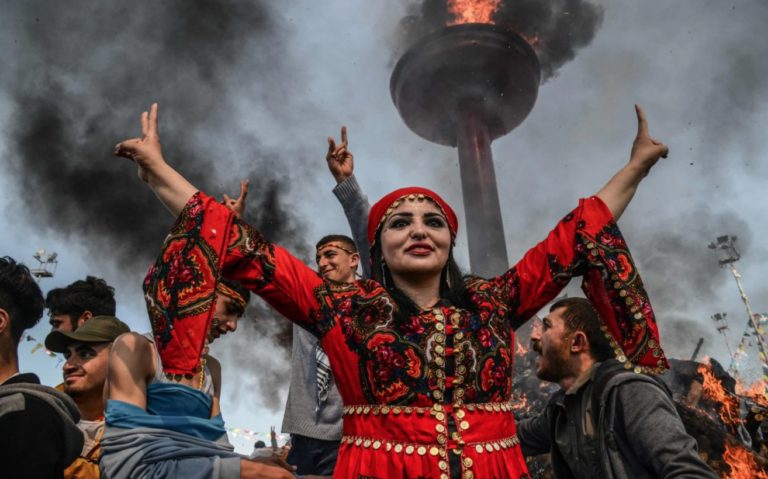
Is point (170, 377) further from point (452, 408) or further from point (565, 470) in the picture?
point (565, 470)

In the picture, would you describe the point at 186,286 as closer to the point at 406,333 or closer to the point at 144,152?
the point at 144,152

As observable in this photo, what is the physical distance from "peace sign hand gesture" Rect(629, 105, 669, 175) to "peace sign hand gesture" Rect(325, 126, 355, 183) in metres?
1.95

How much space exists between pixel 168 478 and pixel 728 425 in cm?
1051

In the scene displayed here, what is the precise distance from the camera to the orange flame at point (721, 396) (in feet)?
30.4

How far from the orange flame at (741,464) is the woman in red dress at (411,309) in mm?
4969

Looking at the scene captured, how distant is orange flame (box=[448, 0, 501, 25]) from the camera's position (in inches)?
2085

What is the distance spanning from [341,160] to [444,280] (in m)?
1.41

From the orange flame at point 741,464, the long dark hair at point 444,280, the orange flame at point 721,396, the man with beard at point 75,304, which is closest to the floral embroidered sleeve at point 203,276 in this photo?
the long dark hair at point 444,280

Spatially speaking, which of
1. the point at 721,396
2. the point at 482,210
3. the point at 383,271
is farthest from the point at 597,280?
the point at 482,210

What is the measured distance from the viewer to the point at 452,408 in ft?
7.14

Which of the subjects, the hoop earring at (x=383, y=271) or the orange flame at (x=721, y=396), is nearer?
the hoop earring at (x=383, y=271)

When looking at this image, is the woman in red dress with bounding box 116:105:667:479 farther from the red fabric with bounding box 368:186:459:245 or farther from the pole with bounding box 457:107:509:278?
the pole with bounding box 457:107:509:278

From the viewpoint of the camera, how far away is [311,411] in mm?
3617

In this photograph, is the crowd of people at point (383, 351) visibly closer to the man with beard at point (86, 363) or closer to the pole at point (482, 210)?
the man with beard at point (86, 363)
